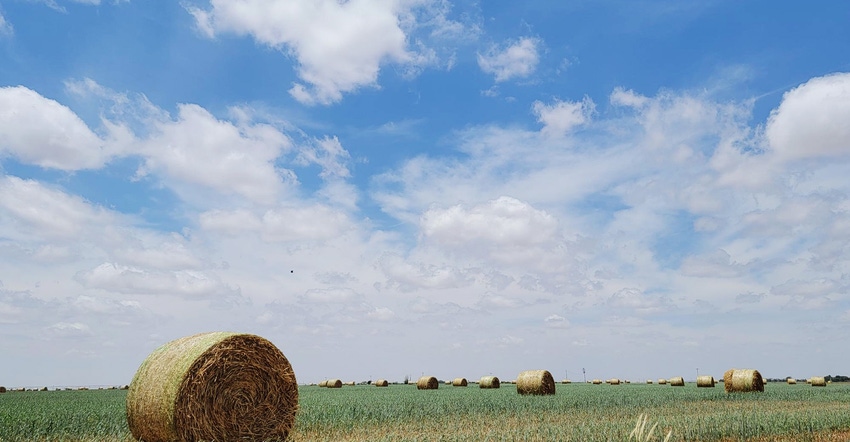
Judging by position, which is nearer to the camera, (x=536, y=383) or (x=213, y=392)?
(x=213, y=392)

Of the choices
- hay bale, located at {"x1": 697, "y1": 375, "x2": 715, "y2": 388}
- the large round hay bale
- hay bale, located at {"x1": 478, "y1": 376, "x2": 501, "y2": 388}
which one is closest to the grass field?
the large round hay bale

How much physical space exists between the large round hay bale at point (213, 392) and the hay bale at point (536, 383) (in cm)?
1811

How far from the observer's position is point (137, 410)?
37.9ft

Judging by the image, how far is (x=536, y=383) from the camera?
29.0 meters

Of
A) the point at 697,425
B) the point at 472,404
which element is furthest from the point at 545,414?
the point at 697,425

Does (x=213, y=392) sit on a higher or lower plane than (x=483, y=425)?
higher

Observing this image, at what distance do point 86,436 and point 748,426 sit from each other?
13.0 m

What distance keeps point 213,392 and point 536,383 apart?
1990 cm

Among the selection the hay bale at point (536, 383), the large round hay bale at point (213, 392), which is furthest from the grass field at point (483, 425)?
the hay bale at point (536, 383)

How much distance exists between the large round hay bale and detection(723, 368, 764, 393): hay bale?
25.3 metres

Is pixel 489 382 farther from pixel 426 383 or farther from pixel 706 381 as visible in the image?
pixel 706 381

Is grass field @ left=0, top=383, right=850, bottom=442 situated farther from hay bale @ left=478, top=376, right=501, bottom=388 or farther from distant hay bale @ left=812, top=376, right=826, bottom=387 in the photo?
distant hay bale @ left=812, top=376, right=826, bottom=387

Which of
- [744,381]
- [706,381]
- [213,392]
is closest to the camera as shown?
[213,392]

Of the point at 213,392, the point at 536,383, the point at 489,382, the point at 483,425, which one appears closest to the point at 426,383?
the point at 489,382
